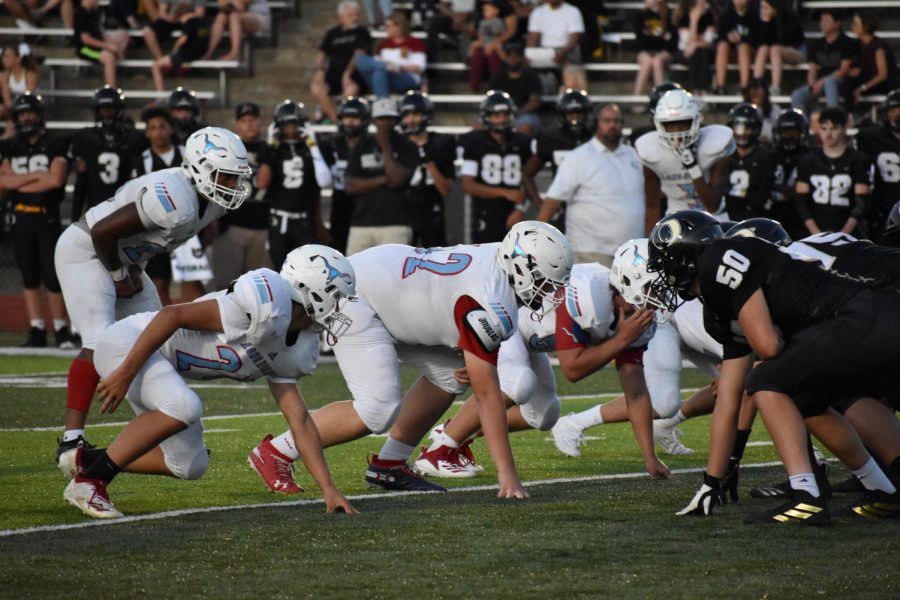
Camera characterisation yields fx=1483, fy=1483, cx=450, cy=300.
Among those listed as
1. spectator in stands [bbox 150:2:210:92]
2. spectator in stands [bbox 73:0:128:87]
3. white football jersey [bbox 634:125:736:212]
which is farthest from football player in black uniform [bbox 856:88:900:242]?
spectator in stands [bbox 73:0:128:87]

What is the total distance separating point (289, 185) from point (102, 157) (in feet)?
4.73

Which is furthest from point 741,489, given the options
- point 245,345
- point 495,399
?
point 245,345

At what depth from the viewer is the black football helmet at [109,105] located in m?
10.7

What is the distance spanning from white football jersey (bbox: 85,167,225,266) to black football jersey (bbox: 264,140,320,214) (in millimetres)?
4614

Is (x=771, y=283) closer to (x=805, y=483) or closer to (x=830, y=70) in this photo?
(x=805, y=483)

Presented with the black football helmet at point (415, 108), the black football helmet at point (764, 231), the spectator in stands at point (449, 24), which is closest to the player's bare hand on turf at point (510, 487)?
the black football helmet at point (764, 231)

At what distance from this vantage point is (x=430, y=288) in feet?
19.2

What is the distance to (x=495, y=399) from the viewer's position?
17.8 ft

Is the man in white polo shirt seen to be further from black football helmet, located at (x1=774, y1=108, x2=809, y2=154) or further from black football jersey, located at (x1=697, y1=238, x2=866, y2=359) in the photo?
black football jersey, located at (x1=697, y1=238, x2=866, y2=359)

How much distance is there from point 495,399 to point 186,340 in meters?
1.15

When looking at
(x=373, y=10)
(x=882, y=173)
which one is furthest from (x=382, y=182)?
(x=373, y=10)

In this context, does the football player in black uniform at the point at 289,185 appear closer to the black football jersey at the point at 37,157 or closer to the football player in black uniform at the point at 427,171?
the football player in black uniform at the point at 427,171

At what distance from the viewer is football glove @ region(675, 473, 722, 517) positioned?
199 inches

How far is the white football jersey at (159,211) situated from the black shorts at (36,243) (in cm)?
512
